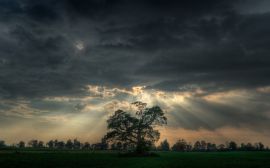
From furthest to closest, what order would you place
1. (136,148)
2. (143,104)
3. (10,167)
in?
(143,104), (136,148), (10,167)

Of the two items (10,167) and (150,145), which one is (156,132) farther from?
(10,167)

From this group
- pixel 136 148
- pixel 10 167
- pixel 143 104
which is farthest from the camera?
pixel 143 104

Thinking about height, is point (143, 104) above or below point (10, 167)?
above

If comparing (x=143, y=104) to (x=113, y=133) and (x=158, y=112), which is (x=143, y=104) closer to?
(x=158, y=112)

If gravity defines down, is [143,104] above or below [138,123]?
above

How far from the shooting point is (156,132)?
293 ft

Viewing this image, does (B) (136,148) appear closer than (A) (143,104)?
Yes

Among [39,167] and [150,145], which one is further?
[150,145]

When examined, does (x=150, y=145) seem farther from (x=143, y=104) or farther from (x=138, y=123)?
(x=143, y=104)

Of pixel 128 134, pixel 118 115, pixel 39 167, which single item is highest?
pixel 118 115

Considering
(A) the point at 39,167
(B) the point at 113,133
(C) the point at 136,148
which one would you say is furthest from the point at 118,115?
(A) the point at 39,167

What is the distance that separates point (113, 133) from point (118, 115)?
224 inches

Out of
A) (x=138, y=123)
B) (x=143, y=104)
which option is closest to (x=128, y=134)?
(x=138, y=123)

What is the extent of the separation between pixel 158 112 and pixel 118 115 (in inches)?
486
